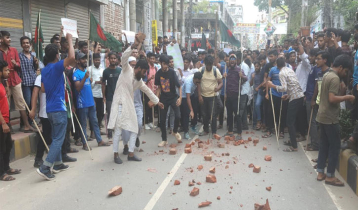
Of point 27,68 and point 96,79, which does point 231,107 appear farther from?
point 27,68

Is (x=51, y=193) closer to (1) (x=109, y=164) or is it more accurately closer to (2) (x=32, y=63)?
(1) (x=109, y=164)

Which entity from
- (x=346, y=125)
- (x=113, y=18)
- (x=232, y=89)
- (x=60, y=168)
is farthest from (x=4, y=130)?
(x=113, y=18)

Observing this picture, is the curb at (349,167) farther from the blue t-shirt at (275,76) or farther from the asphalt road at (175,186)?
the blue t-shirt at (275,76)

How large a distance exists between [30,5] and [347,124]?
9.91 metres

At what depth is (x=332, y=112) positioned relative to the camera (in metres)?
4.81

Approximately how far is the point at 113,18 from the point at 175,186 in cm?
1483

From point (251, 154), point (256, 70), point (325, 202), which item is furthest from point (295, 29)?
point (325, 202)

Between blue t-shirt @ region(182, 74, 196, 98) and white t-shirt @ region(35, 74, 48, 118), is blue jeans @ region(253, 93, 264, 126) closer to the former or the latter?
blue t-shirt @ region(182, 74, 196, 98)

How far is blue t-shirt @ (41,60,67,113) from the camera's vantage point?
198 inches

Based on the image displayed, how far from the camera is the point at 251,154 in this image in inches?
258

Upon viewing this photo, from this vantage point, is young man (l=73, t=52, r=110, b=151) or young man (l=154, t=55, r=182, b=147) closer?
young man (l=73, t=52, r=110, b=151)

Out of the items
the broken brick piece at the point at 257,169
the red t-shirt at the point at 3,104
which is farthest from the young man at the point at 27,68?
the broken brick piece at the point at 257,169

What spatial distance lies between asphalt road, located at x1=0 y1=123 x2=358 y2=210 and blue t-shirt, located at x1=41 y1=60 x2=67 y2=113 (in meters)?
1.13

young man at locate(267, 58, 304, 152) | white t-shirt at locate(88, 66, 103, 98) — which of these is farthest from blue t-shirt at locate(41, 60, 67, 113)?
young man at locate(267, 58, 304, 152)
